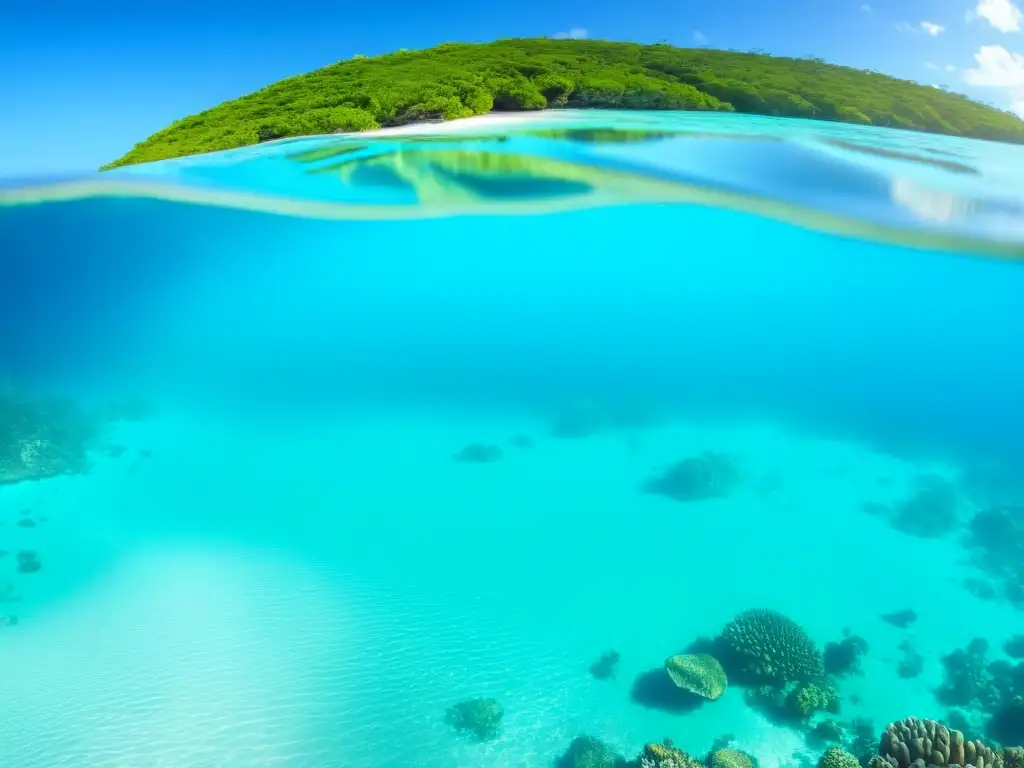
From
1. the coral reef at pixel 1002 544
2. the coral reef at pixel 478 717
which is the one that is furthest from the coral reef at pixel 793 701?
the coral reef at pixel 1002 544

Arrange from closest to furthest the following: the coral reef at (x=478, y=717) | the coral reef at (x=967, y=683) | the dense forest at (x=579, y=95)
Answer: the coral reef at (x=478, y=717)
the coral reef at (x=967, y=683)
the dense forest at (x=579, y=95)

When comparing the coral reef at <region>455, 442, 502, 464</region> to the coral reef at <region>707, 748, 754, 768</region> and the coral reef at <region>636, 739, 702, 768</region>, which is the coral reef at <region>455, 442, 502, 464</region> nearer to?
the coral reef at <region>636, 739, 702, 768</region>

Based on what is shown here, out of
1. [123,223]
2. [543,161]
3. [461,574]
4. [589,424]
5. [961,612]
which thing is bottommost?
[961,612]

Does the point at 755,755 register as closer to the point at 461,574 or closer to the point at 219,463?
the point at 461,574

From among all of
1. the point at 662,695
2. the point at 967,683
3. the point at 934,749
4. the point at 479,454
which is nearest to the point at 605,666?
the point at 662,695

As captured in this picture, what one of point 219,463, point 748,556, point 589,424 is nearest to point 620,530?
point 748,556

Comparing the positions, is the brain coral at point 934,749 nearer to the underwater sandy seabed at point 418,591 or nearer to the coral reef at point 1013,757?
the coral reef at point 1013,757
